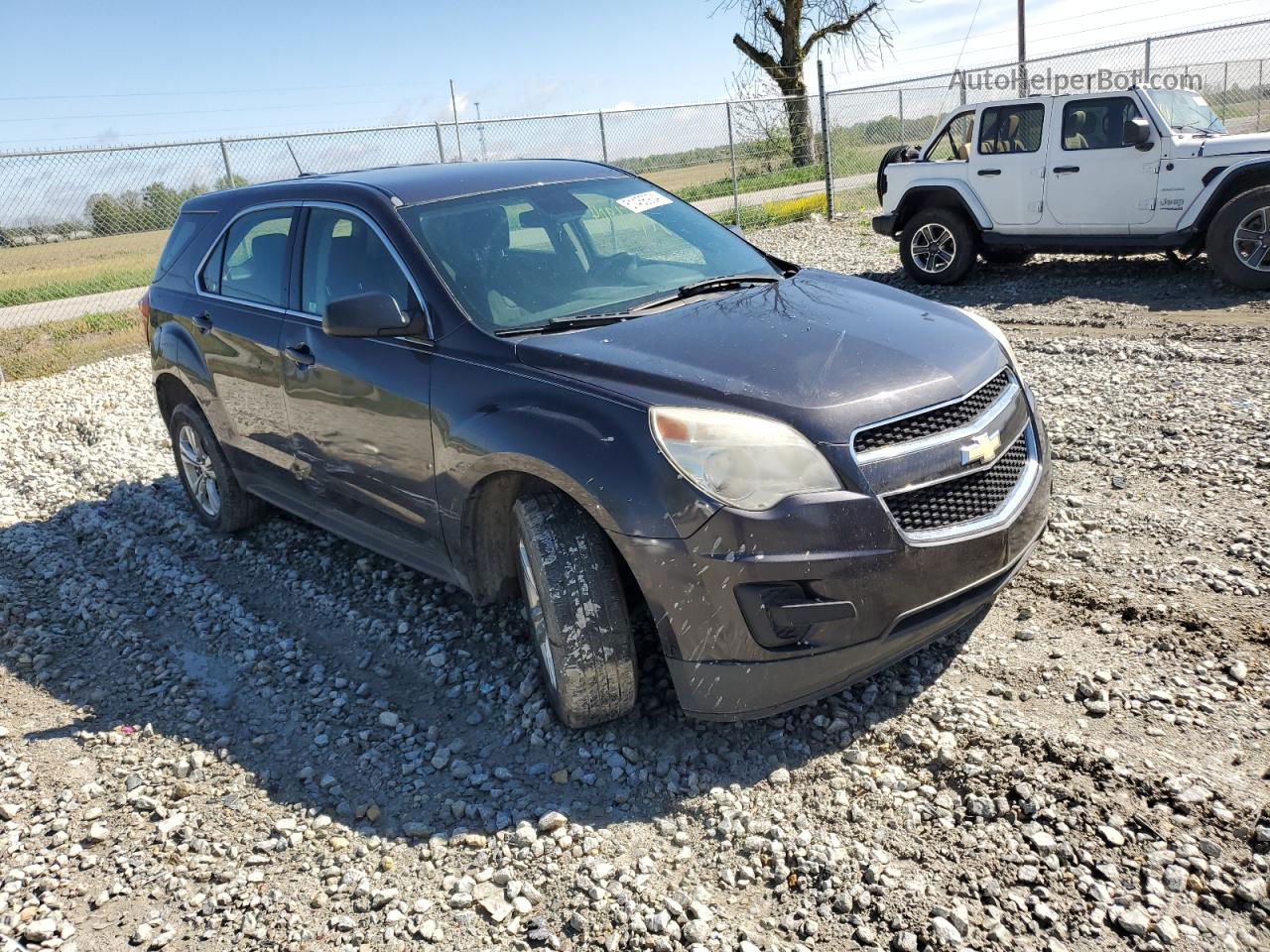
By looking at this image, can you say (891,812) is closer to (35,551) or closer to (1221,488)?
(1221,488)

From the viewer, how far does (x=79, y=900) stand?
2.84 metres

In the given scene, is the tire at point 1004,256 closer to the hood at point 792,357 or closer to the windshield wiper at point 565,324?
the hood at point 792,357

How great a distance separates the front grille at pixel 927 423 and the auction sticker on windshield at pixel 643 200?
1.88 meters

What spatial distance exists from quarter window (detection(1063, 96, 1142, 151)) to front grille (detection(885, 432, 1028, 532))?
800 cm

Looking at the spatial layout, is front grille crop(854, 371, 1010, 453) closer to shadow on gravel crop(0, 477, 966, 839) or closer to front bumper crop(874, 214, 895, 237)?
shadow on gravel crop(0, 477, 966, 839)

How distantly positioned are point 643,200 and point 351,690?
8.17 feet

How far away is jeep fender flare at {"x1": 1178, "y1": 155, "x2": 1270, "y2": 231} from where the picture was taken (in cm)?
879

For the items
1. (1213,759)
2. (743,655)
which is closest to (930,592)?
(743,655)

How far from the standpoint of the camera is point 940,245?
10.8 m

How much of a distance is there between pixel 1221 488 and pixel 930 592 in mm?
2572

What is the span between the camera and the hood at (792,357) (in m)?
2.91

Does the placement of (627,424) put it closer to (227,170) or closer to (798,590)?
(798,590)

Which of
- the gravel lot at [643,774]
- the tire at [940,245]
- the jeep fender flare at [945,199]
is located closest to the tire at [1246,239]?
the jeep fender flare at [945,199]

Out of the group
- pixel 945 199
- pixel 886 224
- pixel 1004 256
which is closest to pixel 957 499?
pixel 945 199
